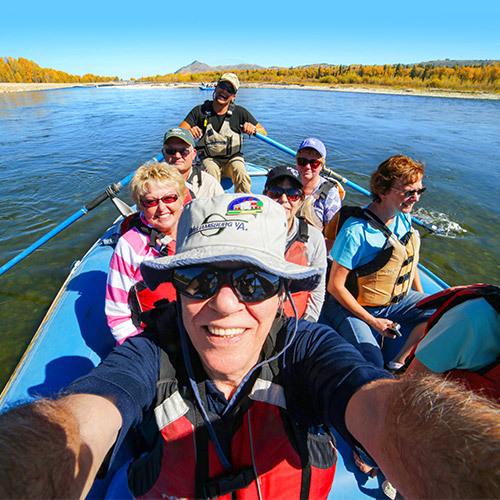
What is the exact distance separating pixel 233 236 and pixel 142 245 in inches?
48.0

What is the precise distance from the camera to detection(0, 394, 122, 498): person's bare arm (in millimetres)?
599

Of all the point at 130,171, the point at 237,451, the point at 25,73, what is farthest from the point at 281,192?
the point at 25,73

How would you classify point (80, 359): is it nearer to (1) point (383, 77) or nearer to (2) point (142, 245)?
(2) point (142, 245)

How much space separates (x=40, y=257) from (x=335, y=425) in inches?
228

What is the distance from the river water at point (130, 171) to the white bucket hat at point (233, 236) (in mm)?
1915

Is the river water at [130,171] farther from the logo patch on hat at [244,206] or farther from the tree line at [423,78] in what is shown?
the tree line at [423,78]

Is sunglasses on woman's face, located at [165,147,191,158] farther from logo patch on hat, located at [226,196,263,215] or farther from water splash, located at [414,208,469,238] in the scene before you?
water splash, located at [414,208,469,238]

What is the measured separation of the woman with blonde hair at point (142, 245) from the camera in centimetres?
184

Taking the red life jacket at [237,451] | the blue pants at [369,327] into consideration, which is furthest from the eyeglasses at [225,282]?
the blue pants at [369,327]

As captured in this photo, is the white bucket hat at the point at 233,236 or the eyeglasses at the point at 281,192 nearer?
the white bucket hat at the point at 233,236

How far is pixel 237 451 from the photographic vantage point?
3.41ft

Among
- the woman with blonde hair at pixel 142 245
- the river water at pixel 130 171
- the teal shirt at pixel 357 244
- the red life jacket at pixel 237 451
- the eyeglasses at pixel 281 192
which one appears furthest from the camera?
the river water at pixel 130 171

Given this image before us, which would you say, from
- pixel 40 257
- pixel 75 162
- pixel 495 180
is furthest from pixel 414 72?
pixel 40 257

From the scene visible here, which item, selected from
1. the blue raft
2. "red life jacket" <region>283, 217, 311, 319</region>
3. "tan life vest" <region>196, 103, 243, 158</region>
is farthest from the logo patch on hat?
"tan life vest" <region>196, 103, 243, 158</region>
